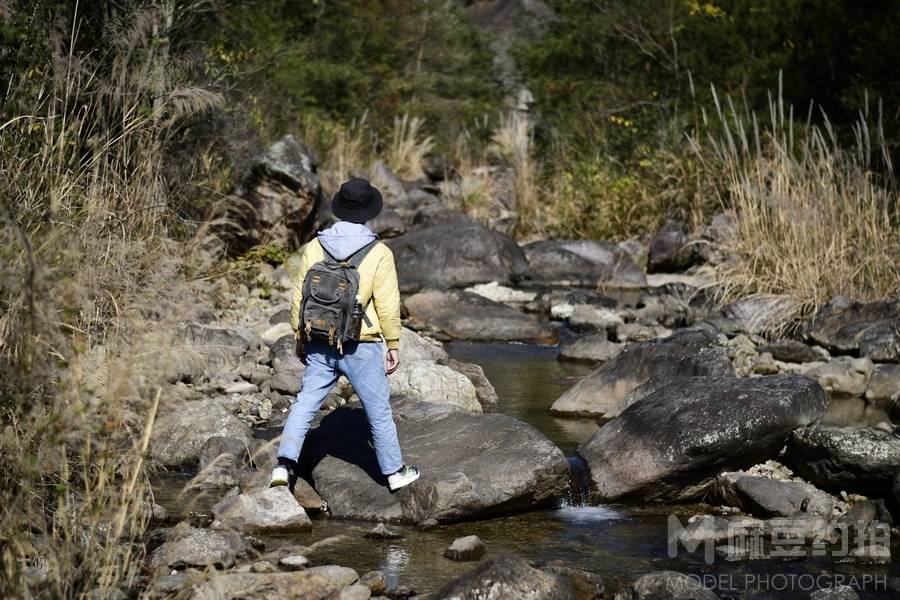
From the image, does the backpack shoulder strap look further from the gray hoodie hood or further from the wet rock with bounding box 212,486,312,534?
the wet rock with bounding box 212,486,312,534

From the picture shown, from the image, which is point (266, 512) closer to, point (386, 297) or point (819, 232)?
point (386, 297)

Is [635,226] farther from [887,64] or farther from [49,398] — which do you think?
[49,398]

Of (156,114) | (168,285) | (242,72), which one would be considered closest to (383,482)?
(168,285)

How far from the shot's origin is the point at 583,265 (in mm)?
14922

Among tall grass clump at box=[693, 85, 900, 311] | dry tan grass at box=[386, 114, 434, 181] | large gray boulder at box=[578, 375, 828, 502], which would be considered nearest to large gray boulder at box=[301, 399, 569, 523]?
large gray boulder at box=[578, 375, 828, 502]

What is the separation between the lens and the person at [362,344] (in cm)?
545

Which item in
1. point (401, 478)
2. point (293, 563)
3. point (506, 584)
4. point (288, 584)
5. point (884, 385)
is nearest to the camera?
point (288, 584)

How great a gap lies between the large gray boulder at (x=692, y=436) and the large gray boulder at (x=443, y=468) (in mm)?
479

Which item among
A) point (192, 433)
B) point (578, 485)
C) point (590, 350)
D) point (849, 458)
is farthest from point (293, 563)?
point (590, 350)

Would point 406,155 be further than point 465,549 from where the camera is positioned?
Yes

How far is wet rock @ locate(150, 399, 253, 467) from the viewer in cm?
640

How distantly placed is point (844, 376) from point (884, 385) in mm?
323

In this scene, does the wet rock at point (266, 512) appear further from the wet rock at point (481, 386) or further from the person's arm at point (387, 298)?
the wet rock at point (481, 386)

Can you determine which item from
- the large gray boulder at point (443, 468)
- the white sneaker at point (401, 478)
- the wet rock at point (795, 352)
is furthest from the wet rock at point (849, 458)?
the wet rock at point (795, 352)
